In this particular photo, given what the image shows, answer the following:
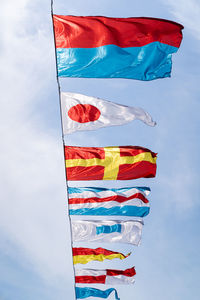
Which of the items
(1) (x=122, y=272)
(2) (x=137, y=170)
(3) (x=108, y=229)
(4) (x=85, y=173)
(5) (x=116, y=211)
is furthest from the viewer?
(1) (x=122, y=272)

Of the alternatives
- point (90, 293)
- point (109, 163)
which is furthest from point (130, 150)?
point (90, 293)

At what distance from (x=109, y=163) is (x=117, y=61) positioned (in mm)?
5336

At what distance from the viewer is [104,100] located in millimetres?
14414

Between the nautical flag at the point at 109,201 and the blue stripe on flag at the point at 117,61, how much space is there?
7372mm

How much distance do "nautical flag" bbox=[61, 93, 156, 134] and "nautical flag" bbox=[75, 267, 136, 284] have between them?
1164 cm

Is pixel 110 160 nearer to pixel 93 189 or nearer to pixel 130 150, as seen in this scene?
pixel 130 150

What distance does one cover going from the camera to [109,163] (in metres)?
16.1

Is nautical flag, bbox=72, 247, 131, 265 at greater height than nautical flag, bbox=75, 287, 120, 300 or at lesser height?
greater

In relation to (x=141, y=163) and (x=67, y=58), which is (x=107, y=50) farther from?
(x=141, y=163)

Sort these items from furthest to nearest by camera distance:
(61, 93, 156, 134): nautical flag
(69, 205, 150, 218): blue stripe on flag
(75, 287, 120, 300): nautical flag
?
1. (75, 287, 120, 300): nautical flag
2. (69, 205, 150, 218): blue stripe on flag
3. (61, 93, 156, 134): nautical flag

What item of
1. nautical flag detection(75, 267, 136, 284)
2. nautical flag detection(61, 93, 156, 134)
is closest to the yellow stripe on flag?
nautical flag detection(61, 93, 156, 134)

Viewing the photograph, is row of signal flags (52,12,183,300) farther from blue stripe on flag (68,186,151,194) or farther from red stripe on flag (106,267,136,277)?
red stripe on flag (106,267,136,277)

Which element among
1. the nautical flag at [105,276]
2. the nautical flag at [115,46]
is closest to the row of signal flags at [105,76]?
the nautical flag at [115,46]

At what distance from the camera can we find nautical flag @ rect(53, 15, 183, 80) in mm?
12828
